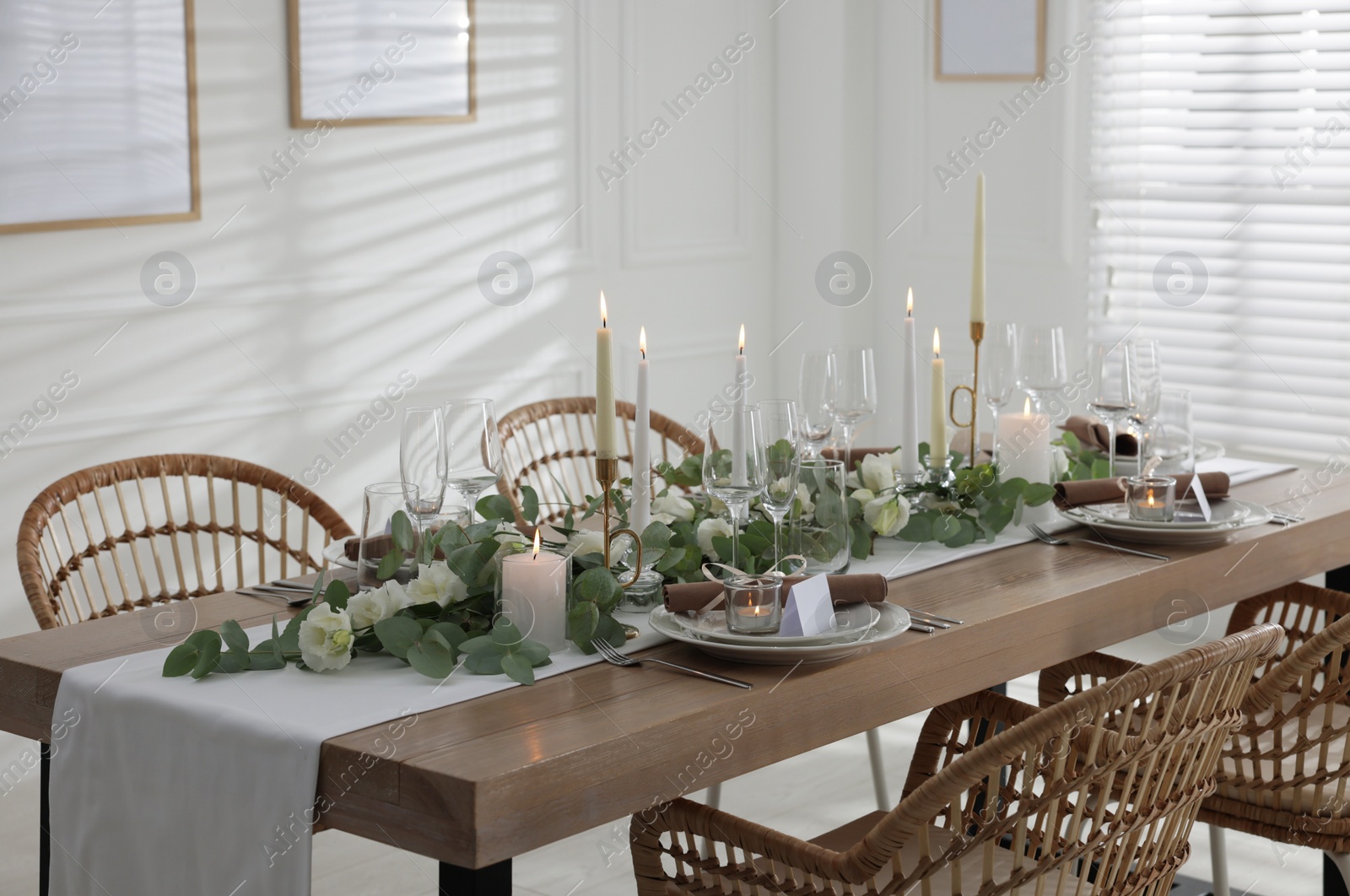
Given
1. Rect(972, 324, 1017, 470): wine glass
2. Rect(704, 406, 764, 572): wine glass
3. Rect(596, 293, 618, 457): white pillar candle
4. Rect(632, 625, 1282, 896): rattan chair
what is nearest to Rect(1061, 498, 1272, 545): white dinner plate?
Rect(972, 324, 1017, 470): wine glass

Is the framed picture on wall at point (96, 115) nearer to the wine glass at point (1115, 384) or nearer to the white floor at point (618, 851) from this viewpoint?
the white floor at point (618, 851)

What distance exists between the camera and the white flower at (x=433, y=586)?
1.71 meters

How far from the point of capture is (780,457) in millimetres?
1824

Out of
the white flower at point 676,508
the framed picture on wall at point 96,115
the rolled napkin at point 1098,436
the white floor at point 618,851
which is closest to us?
the white flower at point 676,508

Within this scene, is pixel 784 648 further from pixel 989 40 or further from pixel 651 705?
pixel 989 40

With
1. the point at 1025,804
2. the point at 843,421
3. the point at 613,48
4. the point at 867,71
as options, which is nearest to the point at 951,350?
the point at 867,71

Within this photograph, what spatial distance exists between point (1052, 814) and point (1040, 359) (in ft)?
3.38

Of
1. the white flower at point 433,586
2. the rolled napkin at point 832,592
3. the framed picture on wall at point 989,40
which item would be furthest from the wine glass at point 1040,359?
the framed picture on wall at point 989,40

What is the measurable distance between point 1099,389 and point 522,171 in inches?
87.8

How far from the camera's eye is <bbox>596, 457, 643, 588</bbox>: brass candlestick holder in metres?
1.75

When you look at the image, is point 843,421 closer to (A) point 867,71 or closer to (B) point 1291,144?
(B) point 1291,144

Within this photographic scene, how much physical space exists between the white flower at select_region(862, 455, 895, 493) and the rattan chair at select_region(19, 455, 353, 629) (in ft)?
2.70

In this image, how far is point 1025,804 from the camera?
1.43m

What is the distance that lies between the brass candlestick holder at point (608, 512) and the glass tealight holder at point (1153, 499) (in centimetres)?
80
